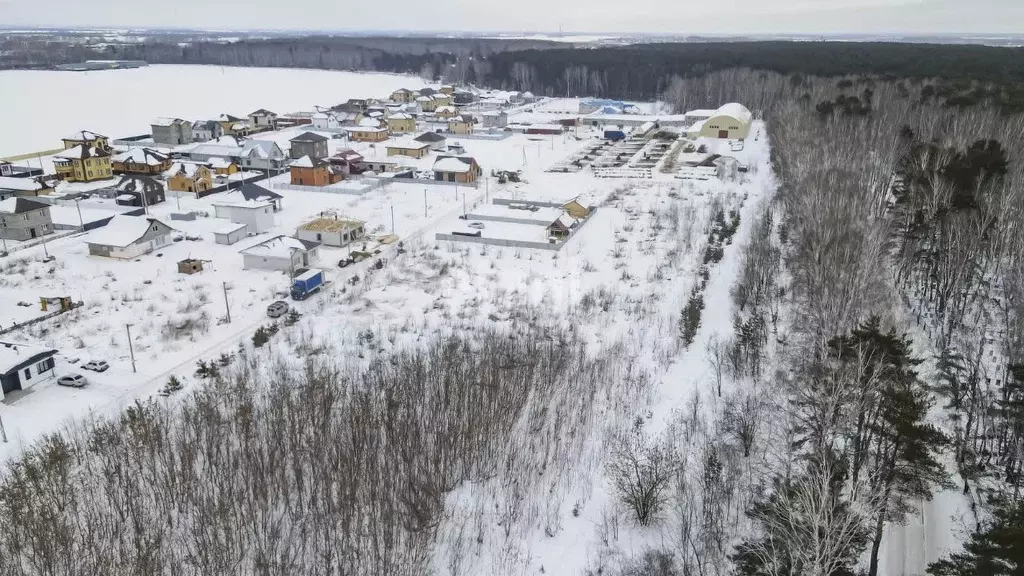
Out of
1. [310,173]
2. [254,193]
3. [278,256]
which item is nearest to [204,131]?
[310,173]

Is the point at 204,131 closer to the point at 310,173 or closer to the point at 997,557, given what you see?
the point at 310,173

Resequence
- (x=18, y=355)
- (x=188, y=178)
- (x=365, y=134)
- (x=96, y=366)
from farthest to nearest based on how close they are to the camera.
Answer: (x=365, y=134), (x=188, y=178), (x=96, y=366), (x=18, y=355)

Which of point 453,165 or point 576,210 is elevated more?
point 453,165

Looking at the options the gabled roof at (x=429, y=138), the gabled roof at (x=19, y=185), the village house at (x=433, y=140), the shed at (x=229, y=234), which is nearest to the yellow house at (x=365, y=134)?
the village house at (x=433, y=140)

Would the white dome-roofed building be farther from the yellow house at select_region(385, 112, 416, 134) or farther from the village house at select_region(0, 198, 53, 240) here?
the village house at select_region(0, 198, 53, 240)

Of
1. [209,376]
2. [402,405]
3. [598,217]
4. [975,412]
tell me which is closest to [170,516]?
[402,405]

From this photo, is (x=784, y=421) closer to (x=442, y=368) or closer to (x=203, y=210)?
(x=442, y=368)
